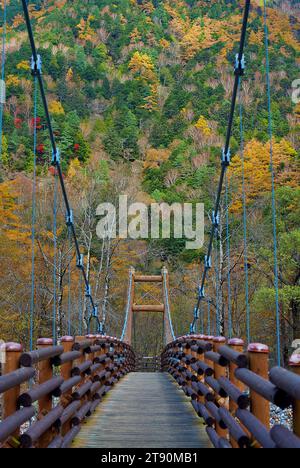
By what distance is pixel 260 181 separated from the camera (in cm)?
2356

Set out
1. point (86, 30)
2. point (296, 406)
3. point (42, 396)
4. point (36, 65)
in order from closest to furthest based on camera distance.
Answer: point (296, 406) → point (42, 396) → point (36, 65) → point (86, 30)

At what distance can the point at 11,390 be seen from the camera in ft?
8.05

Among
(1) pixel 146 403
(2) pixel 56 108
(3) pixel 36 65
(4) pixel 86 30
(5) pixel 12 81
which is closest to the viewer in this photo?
(1) pixel 146 403

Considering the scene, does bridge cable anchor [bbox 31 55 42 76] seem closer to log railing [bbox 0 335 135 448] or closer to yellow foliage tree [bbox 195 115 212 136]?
log railing [bbox 0 335 135 448]

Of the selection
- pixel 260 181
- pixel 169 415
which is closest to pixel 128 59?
pixel 260 181

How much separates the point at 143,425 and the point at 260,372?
6.89 ft

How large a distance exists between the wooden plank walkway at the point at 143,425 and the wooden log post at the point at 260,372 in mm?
1175

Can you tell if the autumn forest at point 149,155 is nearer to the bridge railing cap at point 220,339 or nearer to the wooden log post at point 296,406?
the bridge railing cap at point 220,339

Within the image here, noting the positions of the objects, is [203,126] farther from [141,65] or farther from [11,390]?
[11,390]

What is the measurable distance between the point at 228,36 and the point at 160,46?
869cm

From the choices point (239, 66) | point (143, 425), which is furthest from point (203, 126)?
point (143, 425)

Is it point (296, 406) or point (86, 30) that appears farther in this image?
point (86, 30)

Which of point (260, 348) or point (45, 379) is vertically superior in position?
point (260, 348)

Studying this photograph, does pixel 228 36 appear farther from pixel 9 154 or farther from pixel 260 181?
pixel 260 181
